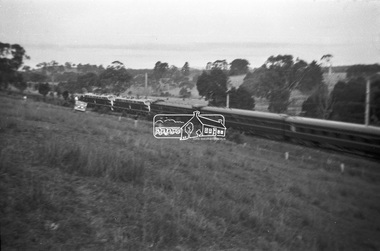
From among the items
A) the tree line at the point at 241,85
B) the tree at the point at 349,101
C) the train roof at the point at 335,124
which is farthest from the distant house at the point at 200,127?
the tree at the point at 349,101

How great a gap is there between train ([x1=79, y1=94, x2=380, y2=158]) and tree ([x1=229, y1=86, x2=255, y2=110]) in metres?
0.10

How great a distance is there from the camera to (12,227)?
253 centimetres

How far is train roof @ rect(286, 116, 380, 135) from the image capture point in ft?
9.94

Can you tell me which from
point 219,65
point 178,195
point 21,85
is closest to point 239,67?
point 219,65

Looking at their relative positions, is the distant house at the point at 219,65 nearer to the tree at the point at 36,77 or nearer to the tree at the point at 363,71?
the tree at the point at 363,71

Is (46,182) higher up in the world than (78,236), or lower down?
higher up

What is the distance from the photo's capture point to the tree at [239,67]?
371 cm

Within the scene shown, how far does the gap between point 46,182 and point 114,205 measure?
871 millimetres

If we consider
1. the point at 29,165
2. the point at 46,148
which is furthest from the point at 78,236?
the point at 46,148

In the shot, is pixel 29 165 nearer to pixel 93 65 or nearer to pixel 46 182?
pixel 46 182

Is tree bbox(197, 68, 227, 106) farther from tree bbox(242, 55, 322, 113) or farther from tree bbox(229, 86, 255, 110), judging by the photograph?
tree bbox(242, 55, 322, 113)

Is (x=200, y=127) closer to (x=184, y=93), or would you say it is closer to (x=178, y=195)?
(x=184, y=93)

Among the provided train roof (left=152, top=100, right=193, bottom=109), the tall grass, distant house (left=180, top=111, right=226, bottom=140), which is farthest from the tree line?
the tall grass

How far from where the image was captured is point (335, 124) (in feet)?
11.0
